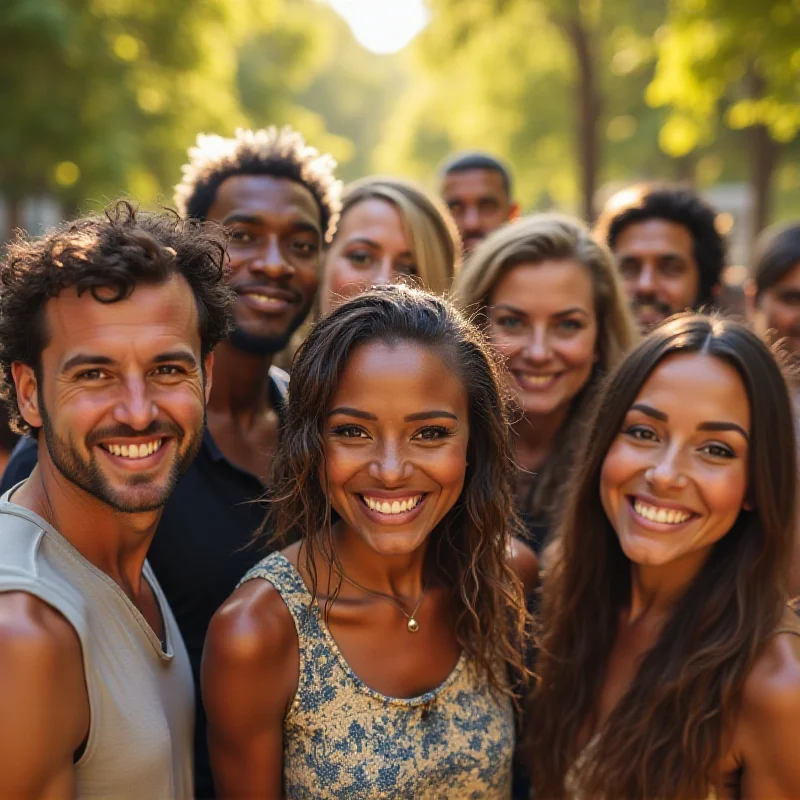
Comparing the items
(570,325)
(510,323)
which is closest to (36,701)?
(510,323)

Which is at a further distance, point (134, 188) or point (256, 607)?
point (134, 188)

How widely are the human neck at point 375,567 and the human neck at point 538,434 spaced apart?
1.54 meters

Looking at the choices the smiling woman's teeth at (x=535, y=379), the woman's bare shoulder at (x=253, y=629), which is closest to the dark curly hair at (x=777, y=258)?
the smiling woman's teeth at (x=535, y=379)

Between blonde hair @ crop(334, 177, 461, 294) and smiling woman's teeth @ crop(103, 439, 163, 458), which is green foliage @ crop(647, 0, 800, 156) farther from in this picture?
smiling woman's teeth @ crop(103, 439, 163, 458)

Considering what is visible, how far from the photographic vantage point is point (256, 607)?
103 inches

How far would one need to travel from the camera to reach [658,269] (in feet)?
18.3

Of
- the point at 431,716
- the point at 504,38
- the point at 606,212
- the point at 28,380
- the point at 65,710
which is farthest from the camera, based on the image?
the point at 504,38

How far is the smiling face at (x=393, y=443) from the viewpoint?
2.68 meters

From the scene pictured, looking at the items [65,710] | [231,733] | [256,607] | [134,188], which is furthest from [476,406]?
[134,188]

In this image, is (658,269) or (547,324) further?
(658,269)

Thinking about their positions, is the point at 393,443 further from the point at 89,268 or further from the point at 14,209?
the point at 14,209

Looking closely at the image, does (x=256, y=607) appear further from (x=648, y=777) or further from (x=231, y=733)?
(x=648, y=777)

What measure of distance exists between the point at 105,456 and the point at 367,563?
0.91m

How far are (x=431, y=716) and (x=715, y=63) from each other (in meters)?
8.26
